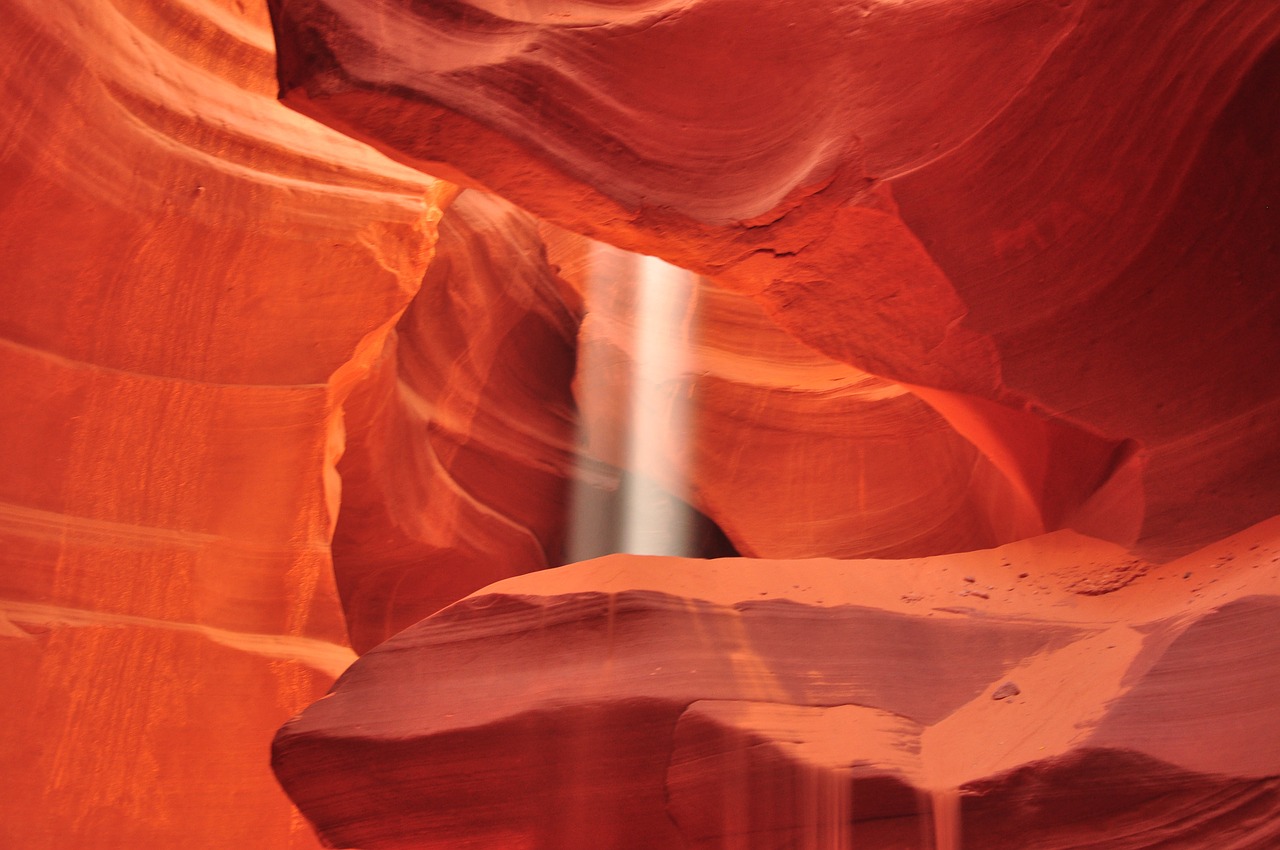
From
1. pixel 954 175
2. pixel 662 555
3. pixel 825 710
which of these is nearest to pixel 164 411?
pixel 662 555

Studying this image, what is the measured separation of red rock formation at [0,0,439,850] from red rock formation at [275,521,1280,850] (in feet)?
6.32

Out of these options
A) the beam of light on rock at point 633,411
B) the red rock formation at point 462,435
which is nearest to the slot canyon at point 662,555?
the red rock formation at point 462,435

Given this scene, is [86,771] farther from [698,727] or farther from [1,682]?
[698,727]

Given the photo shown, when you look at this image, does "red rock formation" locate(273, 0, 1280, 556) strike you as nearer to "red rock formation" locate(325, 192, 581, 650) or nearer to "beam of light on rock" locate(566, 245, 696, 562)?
"red rock formation" locate(325, 192, 581, 650)

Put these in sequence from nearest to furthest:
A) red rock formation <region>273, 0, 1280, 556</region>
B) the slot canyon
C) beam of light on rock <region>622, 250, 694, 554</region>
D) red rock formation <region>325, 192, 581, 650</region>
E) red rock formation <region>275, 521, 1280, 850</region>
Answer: red rock formation <region>275, 521, 1280, 850</region> → the slot canyon → red rock formation <region>273, 0, 1280, 556</region> → red rock formation <region>325, 192, 581, 650</region> → beam of light on rock <region>622, 250, 694, 554</region>

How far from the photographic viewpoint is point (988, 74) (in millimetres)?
4188

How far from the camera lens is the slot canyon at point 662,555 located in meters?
3.66

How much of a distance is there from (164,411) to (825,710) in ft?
12.9

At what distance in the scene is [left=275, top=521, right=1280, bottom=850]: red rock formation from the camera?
3281 millimetres

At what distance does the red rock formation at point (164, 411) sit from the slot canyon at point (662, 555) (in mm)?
19

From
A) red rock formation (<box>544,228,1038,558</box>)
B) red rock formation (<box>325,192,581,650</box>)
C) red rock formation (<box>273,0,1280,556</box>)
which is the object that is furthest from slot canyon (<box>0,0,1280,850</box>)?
red rock formation (<box>325,192,581,650</box>)

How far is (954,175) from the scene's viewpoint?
4.21 meters

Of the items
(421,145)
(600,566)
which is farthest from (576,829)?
(421,145)

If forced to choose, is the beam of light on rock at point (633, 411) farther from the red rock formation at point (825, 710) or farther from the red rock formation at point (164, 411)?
the red rock formation at point (825, 710)
